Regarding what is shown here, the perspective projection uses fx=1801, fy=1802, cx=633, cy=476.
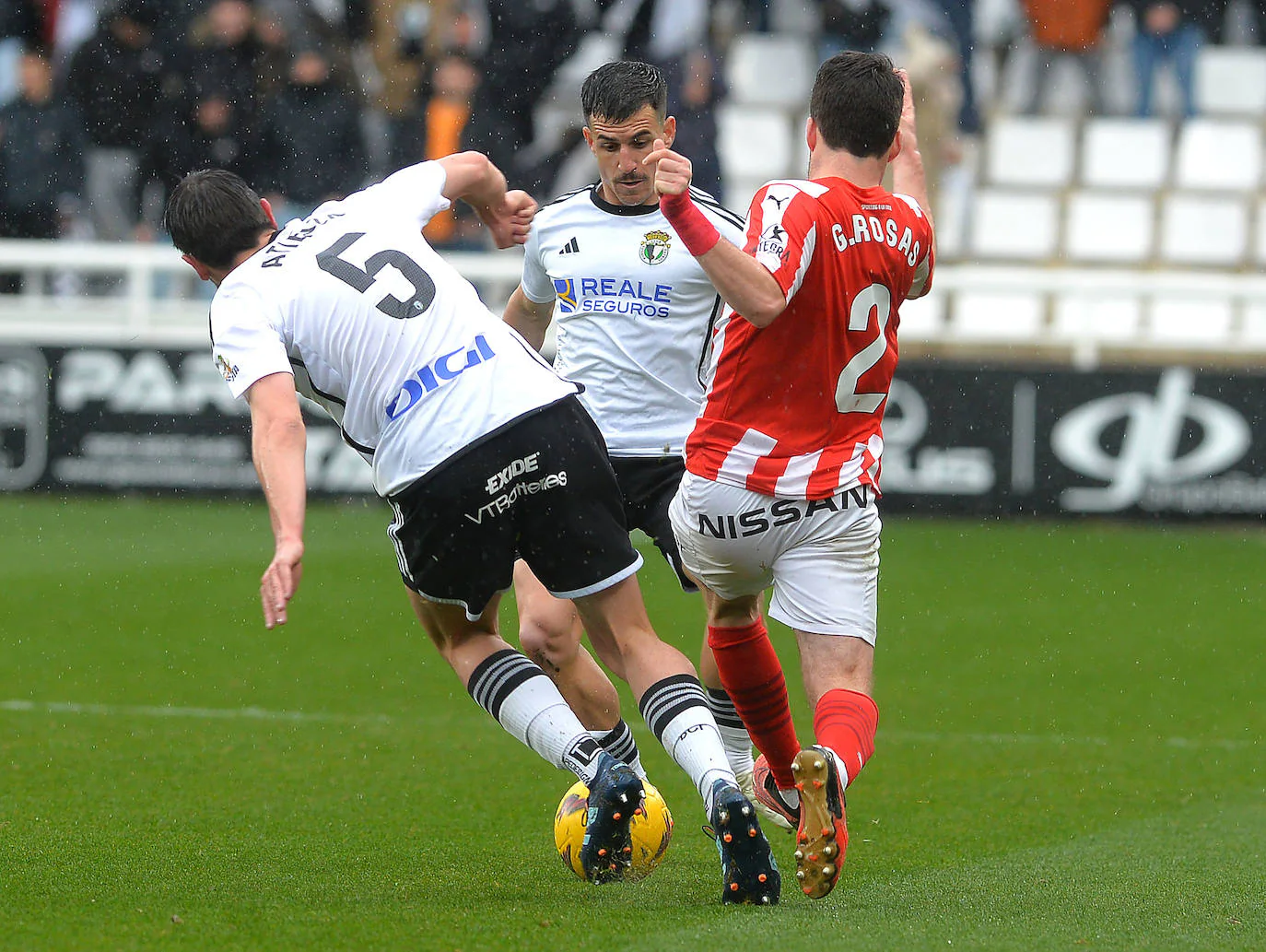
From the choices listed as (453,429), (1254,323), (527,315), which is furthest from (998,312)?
(453,429)

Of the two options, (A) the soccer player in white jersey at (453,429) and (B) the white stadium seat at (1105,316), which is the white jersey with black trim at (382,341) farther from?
(B) the white stadium seat at (1105,316)

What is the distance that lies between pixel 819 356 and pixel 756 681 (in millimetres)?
1016

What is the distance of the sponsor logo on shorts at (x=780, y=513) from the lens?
4.45m

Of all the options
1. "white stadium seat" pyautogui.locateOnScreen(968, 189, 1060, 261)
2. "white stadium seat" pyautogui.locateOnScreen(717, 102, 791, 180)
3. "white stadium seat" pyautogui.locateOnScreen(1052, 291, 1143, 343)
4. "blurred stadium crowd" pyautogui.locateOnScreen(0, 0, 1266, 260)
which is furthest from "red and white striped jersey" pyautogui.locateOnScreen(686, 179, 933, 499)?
"white stadium seat" pyautogui.locateOnScreen(717, 102, 791, 180)

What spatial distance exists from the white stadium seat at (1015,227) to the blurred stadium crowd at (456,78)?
511 millimetres

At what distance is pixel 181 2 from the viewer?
15.1 m

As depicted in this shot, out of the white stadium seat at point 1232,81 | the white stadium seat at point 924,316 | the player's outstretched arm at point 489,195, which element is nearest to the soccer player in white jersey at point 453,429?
the player's outstretched arm at point 489,195

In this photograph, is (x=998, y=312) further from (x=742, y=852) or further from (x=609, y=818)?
(x=742, y=852)

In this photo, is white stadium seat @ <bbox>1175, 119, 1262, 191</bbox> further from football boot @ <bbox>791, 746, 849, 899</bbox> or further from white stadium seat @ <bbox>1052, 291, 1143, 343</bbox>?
football boot @ <bbox>791, 746, 849, 899</bbox>

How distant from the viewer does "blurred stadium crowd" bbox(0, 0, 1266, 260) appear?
1398 centimetres

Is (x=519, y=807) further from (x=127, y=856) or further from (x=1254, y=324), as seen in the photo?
(x=1254, y=324)

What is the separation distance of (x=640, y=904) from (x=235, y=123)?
1080 cm

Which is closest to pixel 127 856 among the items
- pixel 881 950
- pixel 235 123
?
pixel 881 950

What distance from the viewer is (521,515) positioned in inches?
182
